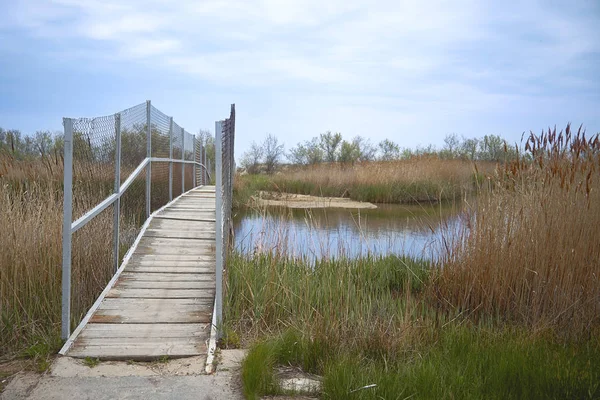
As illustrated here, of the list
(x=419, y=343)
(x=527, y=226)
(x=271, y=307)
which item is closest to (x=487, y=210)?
(x=527, y=226)

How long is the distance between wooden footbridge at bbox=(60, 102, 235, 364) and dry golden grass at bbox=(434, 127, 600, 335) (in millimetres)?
2283

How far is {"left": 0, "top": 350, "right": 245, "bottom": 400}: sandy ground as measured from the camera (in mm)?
3533

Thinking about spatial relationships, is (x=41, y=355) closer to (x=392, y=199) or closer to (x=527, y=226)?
(x=527, y=226)

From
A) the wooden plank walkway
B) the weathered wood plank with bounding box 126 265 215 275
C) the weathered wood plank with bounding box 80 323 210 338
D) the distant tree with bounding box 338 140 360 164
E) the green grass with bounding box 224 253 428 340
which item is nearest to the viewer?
the wooden plank walkway

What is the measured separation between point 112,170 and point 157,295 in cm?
146

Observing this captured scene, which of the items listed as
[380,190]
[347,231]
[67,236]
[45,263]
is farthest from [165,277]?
[380,190]

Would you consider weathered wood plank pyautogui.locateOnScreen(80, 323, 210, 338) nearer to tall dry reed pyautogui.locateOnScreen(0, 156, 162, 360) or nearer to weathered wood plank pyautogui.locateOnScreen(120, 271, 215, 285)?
Result: tall dry reed pyautogui.locateOnScreen(0, 156, 162, 360)

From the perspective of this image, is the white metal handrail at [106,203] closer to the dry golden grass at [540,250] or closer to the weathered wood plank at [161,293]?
the weathered wood plank at [161,293]

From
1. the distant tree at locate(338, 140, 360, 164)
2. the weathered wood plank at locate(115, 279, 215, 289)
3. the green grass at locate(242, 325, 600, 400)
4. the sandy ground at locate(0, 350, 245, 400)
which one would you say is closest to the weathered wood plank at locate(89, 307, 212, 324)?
the weathered wood plank at locate(115, 279, 215, 289)

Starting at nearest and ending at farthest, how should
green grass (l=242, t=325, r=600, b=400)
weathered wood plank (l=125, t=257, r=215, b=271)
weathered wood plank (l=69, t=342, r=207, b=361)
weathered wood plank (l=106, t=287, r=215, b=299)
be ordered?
green grass (l=242, t=325, r=600, b=400)
weathered wood plank (l=69, t=342, r=207, b=361)
weathered wood plank (l=106, t=287, r=215, b=299)
weathered wood plank (l=125, t=257, r=215, b=271)

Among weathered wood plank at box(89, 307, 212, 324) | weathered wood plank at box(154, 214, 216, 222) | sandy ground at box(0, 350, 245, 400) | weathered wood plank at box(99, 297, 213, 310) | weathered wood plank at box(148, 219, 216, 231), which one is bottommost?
sandy ground at box(0, 350, 245, 400)

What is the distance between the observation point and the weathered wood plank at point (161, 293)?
513 cm

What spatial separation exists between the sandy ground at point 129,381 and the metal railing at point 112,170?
1.73 feet

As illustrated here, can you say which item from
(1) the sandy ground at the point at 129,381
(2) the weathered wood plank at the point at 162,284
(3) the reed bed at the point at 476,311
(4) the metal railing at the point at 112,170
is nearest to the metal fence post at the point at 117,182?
(4) the metal railing at the point at 112,170
